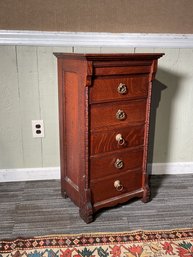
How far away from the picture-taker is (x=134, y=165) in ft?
5.01

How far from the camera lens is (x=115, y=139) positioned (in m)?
1.41

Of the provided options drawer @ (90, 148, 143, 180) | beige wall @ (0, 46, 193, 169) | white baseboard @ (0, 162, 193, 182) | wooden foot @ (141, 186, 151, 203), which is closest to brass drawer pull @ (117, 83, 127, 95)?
drawer @ (90, 148, 143, 180)

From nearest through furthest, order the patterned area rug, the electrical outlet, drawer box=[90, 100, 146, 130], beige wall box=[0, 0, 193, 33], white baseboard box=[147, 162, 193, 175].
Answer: the patterned area rug
drawer box=[90, 100, 146, 130]
beige wall box=[0, 0, 193, 33]
the electrical outlet
white baseboard box=[147, 162, 193, 175]

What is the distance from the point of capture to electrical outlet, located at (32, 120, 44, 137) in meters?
1.75

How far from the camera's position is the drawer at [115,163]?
1.40 meters

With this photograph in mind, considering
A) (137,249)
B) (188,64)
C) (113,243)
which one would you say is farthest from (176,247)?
(188,64)

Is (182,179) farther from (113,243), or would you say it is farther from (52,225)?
(52,225)

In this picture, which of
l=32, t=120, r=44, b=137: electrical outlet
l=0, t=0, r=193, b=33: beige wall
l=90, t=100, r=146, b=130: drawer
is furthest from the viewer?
l=32, t=120, r=44, b=137: electrical outlet

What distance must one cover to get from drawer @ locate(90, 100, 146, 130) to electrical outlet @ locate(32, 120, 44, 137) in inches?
21.8

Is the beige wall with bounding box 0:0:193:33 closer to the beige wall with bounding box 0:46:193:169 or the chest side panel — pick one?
the beige wall with bounding box 0:46:193:169

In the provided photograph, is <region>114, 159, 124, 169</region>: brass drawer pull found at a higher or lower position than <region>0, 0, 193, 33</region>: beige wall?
lower

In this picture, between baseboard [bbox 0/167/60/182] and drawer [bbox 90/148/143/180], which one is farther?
baseboard [bbox 0/167/60/182]

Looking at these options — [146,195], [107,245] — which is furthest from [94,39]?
[107,245]

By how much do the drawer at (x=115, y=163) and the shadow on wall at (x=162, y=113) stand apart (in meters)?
0.40
